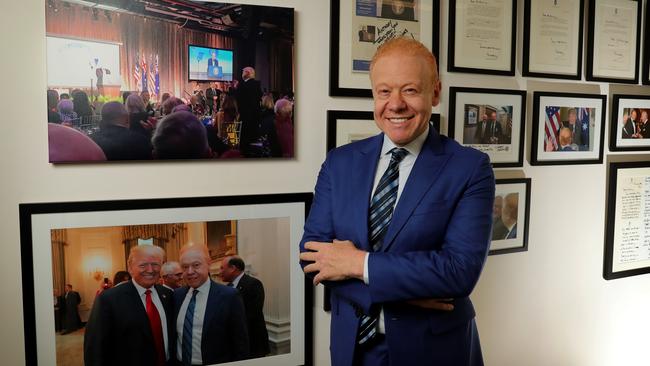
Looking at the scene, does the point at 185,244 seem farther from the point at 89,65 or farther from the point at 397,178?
the point at 397,178

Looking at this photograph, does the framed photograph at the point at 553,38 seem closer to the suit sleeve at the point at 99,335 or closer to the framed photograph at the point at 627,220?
the framed photograph at the point at 627,220

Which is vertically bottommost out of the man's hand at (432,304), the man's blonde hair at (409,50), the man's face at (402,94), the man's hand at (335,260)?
the man's hand at (432,304)

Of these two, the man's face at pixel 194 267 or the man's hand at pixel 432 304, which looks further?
the man's face at pixel 194 267

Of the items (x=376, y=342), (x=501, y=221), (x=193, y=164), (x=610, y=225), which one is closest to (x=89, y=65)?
(x=193, y=164)

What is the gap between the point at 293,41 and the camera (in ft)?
5.89

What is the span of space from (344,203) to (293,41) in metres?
0.65

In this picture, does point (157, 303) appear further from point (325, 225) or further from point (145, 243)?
point (325, 225)

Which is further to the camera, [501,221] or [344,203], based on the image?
[501,221]

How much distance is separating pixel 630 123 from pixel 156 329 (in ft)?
7.58

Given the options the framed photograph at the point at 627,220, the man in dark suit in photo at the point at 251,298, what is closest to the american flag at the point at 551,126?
the framed photograph at the point at 627,220

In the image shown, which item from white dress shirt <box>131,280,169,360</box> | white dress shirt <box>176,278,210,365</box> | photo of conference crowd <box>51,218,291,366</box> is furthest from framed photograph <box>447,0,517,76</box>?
white dress shirt <box>131,280,169,360</box>

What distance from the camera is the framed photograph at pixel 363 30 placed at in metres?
1.86

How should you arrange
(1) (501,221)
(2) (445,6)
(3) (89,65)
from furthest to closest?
1. (1) (501,221)
2. (2) (445,6)
3. (3) (89,65)

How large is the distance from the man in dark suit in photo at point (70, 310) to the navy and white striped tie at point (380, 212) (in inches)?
34.3
